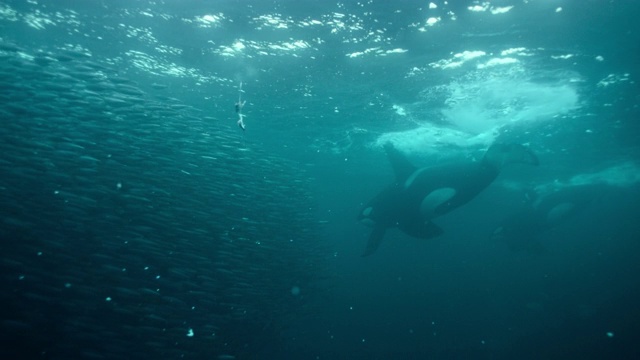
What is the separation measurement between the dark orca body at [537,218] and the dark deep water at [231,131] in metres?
0.15

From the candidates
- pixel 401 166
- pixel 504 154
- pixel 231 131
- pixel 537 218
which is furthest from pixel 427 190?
pixel 537 218

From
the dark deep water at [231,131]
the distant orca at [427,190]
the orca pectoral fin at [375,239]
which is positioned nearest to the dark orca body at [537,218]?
the dark deep water at [231,131]

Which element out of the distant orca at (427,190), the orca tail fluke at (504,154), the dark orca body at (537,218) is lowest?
the dark orca body at (537,218)

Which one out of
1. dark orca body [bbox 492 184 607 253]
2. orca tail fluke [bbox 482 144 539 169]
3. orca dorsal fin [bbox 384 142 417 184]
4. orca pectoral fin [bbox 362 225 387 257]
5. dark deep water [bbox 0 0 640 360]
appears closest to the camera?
dark deep water [bbox 0 0 640 360]

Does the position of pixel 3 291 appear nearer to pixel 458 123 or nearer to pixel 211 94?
pixel 211 94

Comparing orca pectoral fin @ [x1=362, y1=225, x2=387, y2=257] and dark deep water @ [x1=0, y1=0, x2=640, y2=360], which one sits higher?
dark deep water @ [x1=0, y1=0, x2=640, y2=360]

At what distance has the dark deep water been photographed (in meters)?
7.34

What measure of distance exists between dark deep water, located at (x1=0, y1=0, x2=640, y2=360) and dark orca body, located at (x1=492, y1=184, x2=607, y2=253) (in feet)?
0.49

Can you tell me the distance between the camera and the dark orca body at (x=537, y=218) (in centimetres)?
2081

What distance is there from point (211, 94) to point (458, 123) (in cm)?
1328

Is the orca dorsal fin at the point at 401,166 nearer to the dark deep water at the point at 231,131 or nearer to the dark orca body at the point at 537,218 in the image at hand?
the dark deep water at the point at 231,131

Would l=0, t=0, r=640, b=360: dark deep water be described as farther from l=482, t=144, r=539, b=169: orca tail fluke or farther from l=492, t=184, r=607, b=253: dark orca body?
l=482, t=144, r=539, b=169: orca tail fluke

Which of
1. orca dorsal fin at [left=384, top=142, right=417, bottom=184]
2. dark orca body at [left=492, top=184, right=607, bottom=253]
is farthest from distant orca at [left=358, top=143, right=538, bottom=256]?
dark orca body at [left=492, top=184, right=607, bottom=253]

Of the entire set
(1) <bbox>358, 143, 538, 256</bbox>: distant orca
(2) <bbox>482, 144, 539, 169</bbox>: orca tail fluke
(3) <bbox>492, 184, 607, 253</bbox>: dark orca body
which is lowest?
(3) <bbox>492, 184, 607, 253</bbox>: dark orca body
